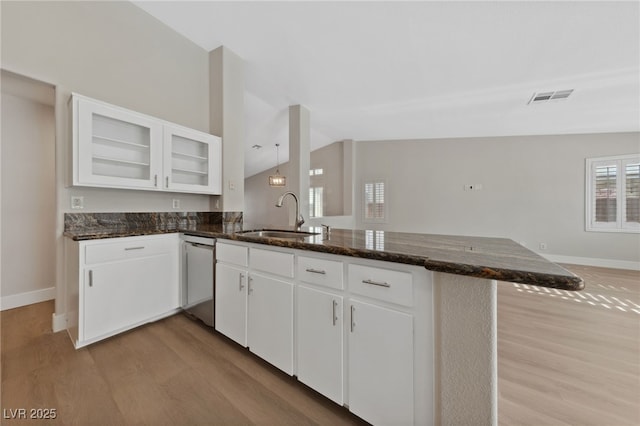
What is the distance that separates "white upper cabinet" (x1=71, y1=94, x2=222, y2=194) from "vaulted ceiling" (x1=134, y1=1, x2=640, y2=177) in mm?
1310

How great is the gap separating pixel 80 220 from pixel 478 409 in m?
3.00

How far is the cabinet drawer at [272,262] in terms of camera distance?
1425 mm

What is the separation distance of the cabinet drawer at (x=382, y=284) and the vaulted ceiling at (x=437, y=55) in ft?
8.17

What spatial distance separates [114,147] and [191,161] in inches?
27.9

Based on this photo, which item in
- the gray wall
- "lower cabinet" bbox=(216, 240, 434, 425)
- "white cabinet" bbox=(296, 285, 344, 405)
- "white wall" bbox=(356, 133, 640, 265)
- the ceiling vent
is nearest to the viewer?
"lower cabinet" bbox=(216, 240, 434, 425)

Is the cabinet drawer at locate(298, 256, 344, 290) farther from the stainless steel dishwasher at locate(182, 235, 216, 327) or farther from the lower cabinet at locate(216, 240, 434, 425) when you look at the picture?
the stainless steel dishwasher at locate(182, 235, 216, 327)

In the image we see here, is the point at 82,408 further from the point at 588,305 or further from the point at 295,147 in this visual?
the point at 588,305

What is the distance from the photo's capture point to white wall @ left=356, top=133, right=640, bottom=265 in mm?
4777

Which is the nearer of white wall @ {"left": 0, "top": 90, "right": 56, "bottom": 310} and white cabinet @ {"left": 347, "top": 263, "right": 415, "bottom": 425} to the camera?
white cabinet @ {"left": 347, "top": 263, "right": 415, "bottom": 425}

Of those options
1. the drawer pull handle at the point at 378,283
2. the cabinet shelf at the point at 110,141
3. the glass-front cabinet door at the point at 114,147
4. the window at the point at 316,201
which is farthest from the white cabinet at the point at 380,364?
the window at the point at 316,201

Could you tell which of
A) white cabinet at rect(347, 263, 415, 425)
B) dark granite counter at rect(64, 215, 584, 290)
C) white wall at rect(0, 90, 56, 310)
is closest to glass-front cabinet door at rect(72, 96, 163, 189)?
white wall at rect(0, 90, 56, 310)

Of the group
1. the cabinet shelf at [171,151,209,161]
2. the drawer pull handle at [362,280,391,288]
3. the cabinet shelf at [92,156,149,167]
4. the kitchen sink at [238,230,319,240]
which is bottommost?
the drawer pull handle at [362,280,391,288]

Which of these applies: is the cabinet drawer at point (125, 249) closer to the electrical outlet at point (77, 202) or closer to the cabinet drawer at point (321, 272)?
the electrical outlet at point (77, 202)

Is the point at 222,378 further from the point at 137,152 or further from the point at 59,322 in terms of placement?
the point at 137,152
